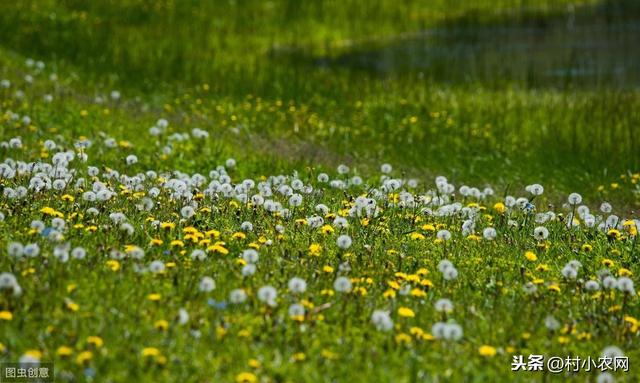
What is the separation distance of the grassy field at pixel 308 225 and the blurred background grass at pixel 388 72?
3.7 inches

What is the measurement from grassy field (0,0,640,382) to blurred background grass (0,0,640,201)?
9cm

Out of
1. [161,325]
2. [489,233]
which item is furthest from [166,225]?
[489,233]

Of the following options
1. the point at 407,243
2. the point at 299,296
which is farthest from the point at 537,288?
the point at 299,296

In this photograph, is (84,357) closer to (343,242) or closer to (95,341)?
(95,341)

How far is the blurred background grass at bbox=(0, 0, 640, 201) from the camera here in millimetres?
14859

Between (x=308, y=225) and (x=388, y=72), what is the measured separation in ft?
51.0

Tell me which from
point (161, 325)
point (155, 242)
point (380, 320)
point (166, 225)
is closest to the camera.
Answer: point (161, 325)

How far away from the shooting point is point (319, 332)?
582 cm

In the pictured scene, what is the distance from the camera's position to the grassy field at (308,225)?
18.2ft

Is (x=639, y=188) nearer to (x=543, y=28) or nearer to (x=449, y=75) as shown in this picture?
(x=449, y=75)

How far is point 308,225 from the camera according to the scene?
8016 millimetres

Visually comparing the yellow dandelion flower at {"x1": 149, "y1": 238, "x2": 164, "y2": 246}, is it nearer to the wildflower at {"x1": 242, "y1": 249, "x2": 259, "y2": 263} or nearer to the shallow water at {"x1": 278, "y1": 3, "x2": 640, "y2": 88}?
the wildflower at {"x1": 242, "y1": 249, "x2": 259, "y2": 263}

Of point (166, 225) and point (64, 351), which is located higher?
point (166, 225)

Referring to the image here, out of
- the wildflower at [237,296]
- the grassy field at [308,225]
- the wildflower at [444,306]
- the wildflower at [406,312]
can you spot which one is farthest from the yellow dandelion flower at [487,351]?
the wildflower at [237,296]
